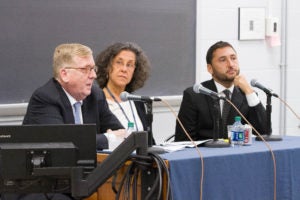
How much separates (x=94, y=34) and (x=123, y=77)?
2.01 ft

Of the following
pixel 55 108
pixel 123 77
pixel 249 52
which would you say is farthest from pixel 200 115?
pixel 249 52

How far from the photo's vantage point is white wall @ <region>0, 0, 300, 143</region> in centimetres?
556

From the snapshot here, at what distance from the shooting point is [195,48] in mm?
5652

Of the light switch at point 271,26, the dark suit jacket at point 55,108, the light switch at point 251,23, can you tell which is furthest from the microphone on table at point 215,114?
the light switch at point 271,26

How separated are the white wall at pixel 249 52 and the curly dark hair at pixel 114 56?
0.69 m

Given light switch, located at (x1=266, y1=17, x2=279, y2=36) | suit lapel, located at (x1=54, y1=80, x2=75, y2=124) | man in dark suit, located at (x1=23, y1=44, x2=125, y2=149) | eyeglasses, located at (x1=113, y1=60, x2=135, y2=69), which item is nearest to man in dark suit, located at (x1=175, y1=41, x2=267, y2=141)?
eyeglasses, located at (x1=113, y1=60, x2=135, y2=69)

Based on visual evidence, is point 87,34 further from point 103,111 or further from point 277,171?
point 277,171

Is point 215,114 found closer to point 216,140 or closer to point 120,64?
point 216,140

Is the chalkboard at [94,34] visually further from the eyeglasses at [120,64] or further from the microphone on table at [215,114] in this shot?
the microphone on table at [215,114]

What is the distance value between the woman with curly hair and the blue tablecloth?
1117 mm

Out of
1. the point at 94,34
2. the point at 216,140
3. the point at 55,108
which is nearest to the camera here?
the point at 216,140

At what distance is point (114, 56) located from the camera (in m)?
4.70

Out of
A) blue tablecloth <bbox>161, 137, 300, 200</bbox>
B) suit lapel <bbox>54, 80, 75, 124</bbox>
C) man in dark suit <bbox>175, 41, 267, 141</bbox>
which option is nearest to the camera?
blue tablecloth <bbox>161, 137, 300, 200</bbox>

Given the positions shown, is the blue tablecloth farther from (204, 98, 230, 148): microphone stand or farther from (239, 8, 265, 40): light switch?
(239, 8, 265, 40): light switch
